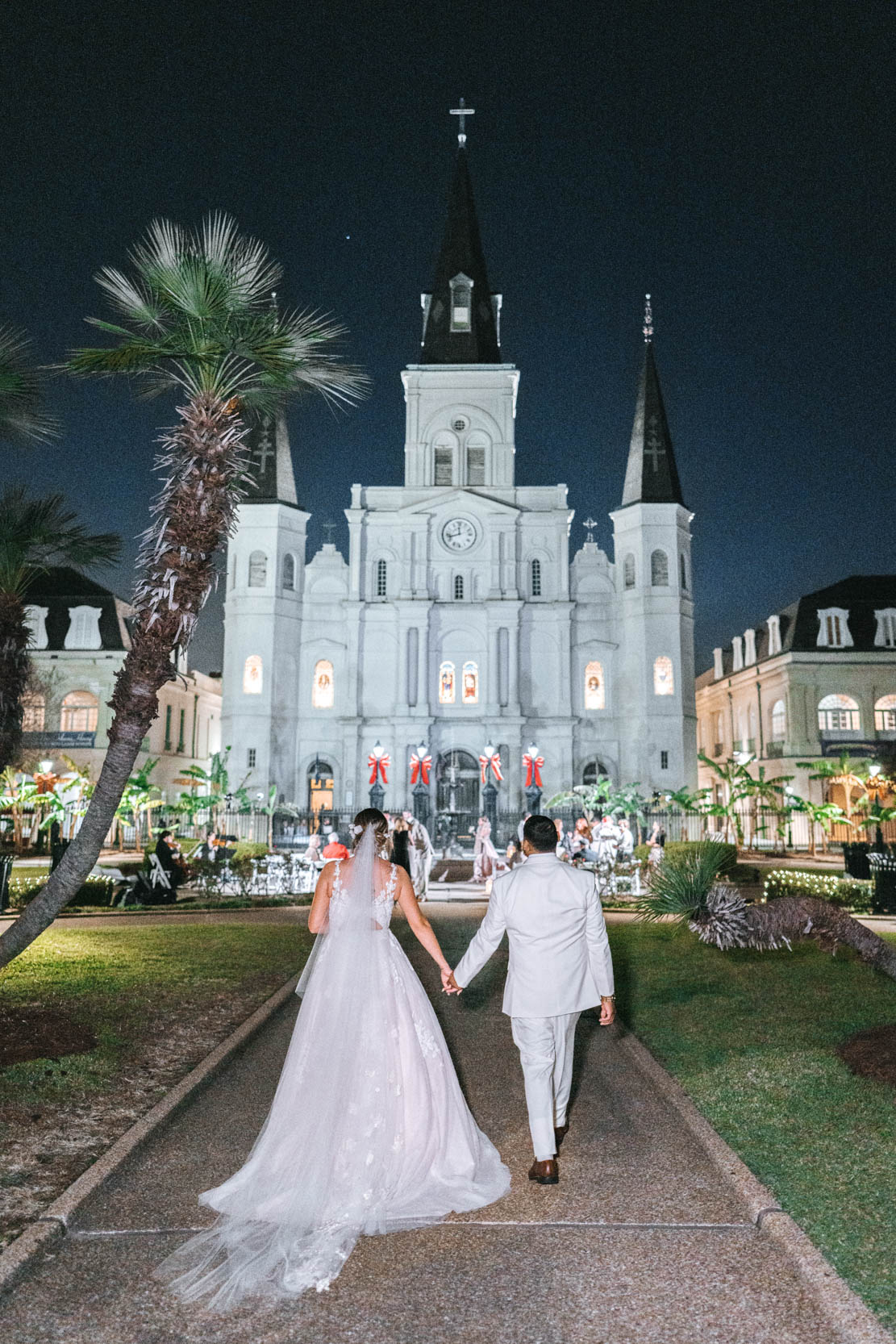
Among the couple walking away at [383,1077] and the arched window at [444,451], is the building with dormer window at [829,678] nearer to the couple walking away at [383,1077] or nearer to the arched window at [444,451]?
the arched window at [444,451]

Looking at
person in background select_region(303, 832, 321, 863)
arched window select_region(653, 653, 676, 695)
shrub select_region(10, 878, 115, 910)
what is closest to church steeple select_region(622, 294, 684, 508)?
arched window select_region(653, 653, 676, 695)

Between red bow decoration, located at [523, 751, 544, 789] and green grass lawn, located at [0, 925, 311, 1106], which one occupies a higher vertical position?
red bow decoration, located at [523, 751, 544, 789]

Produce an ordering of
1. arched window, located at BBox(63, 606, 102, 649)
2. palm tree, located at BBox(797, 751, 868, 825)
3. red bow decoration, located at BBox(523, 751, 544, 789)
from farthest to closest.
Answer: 1. arched window, located at BBox(63, 606, 102, 649)
2. red bow decoration, located at BBox(523, 751, 544, 789)
3. palm tree, located at BBox(797, 751, 868, 825)

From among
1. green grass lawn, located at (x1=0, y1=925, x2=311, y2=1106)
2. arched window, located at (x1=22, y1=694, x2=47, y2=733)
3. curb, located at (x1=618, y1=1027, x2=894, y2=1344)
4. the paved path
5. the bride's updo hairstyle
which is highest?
Result: arched window, located at (x1=22, y1=694, x2=47, y2=733)

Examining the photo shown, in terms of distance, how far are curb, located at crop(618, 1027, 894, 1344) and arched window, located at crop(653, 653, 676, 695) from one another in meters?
40.7

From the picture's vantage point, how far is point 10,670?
11.9m

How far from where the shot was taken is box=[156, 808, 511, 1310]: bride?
4387 mm

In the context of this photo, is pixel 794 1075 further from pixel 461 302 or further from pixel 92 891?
pixel 461 302

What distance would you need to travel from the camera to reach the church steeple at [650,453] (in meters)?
48.1

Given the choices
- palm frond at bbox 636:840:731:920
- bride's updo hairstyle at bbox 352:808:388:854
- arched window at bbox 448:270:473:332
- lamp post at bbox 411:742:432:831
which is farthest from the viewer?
arched window at bbox 448:270:473:332

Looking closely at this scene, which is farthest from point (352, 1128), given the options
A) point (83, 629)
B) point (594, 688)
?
point (83, 629)

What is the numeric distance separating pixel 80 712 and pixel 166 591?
42.7 meters

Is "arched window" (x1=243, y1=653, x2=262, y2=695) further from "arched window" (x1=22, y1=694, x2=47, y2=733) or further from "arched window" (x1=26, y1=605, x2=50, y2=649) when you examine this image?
"arched window" (x1=26, y1=605, x2=50, y2=649)

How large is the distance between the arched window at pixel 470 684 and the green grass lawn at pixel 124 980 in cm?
3171
